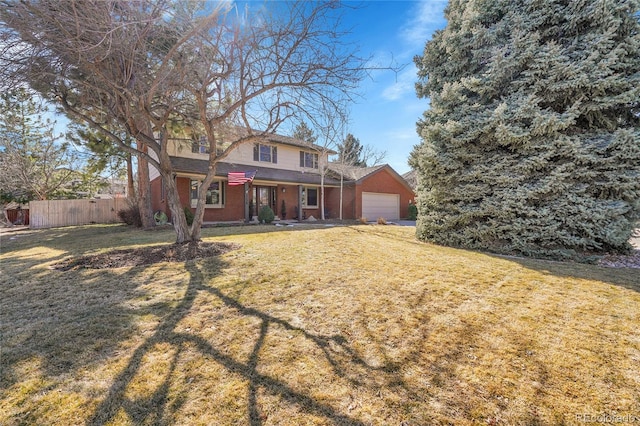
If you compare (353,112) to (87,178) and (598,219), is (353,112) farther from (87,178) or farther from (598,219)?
(87,178)

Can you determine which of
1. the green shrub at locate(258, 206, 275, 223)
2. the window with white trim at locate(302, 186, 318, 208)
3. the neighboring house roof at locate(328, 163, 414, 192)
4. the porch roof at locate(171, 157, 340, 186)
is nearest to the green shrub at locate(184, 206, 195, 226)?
the porch roof at locate(171, 157, 340, 186)

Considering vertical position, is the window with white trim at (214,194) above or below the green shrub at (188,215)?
above

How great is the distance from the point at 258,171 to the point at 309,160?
186 inches

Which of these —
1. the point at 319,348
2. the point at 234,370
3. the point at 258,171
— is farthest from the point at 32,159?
the point at 319,348

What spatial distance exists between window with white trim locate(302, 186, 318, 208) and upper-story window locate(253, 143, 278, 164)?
2.85 m

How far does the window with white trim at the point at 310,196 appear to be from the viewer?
19.7m

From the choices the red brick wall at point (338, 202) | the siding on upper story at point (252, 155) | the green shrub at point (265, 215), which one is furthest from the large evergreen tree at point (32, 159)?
the red brick wall at point (338, 202)

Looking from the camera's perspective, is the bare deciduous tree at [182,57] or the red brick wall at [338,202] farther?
the red brick wall at [338,202]

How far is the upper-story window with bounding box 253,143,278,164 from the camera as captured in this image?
1778 cm

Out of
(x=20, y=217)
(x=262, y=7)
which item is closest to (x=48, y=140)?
(x=20, y=217)

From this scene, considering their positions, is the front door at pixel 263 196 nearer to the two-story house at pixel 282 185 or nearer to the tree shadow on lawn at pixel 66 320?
the two-story house at pixel 282 185

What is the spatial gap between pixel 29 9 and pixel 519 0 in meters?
10.2

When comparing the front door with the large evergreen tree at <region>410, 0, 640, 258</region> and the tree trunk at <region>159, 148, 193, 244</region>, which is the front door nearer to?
the tree trunk at <region>159, 148, 193, 244</region>

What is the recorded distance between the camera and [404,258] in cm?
622
